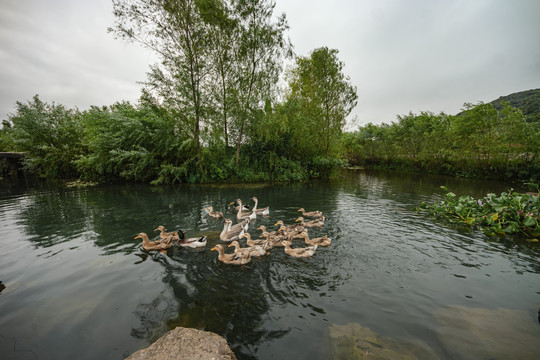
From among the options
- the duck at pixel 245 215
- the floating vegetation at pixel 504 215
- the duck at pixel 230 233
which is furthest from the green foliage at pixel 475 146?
the duck at pixel 230 233

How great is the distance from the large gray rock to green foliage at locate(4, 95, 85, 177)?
3502 cm

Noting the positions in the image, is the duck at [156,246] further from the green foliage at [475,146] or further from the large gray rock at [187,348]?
the green foliage at [475,146]

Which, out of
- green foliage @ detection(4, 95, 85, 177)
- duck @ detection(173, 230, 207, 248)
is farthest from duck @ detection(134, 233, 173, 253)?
green foliage @ detection(4, 95, 85, 177)

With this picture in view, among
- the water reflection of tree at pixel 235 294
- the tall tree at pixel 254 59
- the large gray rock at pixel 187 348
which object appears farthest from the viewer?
the tall tree at pixel 254 59

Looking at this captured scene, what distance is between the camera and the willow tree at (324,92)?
28922mm

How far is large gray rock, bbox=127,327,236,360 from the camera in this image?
3371 millimetres

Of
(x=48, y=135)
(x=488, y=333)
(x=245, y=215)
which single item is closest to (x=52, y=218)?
(x=245, y=215)

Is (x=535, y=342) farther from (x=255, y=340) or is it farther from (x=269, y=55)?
(x=269, y=55)

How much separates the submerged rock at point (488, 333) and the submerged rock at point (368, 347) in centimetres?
68

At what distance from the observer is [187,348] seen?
3514 millimetres

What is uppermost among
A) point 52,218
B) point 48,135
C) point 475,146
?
point 48,135

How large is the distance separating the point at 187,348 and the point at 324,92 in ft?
104

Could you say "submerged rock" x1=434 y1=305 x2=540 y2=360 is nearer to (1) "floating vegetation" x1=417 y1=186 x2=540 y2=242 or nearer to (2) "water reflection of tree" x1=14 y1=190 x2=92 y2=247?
(1) "floating vegetation" x1=417 y1=186 x2=540 y2=242

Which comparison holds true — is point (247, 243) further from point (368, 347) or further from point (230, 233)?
point (368, 347)
